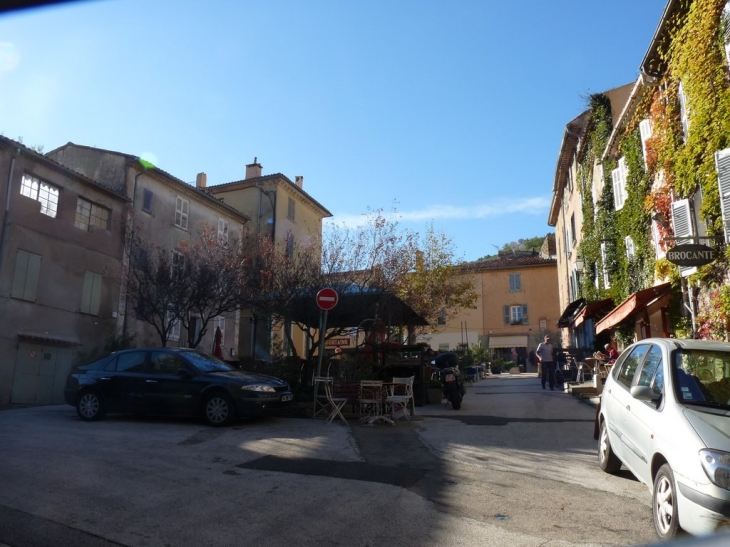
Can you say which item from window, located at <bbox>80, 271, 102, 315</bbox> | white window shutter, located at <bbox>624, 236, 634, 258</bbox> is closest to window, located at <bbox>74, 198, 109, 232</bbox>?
window, located at <bbox>80, 271, 102, 315</bbox>

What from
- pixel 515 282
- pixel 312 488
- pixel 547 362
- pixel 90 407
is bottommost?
pixel 312 488

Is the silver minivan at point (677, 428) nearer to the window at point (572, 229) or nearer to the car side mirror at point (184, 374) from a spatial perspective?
the car side mirror at point (184, 374)

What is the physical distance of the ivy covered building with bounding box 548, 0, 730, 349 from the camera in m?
11.1

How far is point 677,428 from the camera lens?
A: 15.1ft

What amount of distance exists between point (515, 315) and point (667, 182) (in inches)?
1423

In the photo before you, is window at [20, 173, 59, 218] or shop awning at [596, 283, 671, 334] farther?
window at [20, 173, 59, 218]

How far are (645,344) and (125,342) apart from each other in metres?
18.8

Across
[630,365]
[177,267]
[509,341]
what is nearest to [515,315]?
[509,341]

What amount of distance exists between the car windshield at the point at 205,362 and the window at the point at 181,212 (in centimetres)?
1547

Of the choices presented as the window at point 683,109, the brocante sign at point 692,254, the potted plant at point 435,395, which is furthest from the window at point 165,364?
the window at point 683,109

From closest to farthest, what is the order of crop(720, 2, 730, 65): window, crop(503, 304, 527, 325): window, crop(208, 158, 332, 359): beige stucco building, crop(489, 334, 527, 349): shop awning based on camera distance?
crop(720, 2, 730, 65): window < crop(208, 158, 332, 359): beige stucco building < crop(489, 334, 527, 349): shop awning < crop(503, 304, 527, 325): window

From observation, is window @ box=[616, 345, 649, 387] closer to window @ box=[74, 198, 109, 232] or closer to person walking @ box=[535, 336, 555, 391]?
person walking @ box=[535, 336, 555, 391]

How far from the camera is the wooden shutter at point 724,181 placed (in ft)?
33.7

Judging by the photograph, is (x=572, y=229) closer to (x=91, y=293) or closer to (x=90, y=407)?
(x=91, y=293)
